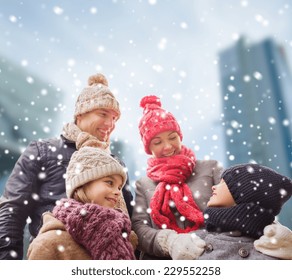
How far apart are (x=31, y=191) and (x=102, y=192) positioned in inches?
12.3

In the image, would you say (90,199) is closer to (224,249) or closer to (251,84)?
(224,249)

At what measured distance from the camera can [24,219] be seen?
4.11 ft

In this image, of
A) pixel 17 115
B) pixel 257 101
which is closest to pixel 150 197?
pixel 17 115

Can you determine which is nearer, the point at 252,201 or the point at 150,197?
the point at 252,201

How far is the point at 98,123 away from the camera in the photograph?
1.42m

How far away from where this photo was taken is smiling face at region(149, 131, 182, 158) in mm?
1402

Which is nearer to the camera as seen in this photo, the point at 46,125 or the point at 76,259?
the point at 76,259

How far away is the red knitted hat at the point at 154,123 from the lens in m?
1.42

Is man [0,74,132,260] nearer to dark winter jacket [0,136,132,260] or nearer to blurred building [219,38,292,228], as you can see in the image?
dark winter jacket [0,136,132,260]

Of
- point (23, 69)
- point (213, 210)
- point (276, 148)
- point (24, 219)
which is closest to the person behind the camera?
point (213, 210)

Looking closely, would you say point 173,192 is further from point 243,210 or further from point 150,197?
point 243,210

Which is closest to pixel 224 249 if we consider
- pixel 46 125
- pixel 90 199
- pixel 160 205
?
pixel 160 205
